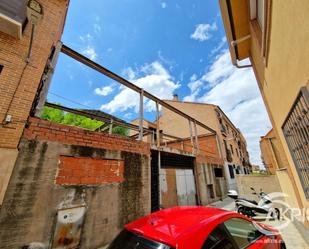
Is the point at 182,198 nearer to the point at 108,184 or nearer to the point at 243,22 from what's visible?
the point at 108,184

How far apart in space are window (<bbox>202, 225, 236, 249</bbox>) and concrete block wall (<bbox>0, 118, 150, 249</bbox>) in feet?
10.3

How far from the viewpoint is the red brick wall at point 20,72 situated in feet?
10.4

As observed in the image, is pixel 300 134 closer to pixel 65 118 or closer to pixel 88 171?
pixel 88 171

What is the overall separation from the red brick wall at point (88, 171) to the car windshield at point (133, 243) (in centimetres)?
231

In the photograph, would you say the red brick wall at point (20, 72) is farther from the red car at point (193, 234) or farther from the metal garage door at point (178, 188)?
the metal garage door at point (178, 188)

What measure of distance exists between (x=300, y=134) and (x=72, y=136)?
15.4 feet

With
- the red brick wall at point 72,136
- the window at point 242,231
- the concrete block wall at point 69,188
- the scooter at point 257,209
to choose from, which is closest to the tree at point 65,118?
the red brick wall at point 72,136

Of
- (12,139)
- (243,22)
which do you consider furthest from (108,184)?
(243,22)

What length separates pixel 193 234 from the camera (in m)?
1.56

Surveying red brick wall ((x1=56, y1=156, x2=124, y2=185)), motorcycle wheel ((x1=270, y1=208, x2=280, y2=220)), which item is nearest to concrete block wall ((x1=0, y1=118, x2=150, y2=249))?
red brick wall ((x1=56, y1=156, x2=124, y2=185))

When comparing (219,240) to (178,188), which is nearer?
(219,240)

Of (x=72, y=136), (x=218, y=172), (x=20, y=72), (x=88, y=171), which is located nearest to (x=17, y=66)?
(x=20, y=72)

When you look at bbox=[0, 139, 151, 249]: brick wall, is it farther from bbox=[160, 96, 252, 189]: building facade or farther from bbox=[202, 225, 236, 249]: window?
bbox=[160, 96, 252, 189]: building facade

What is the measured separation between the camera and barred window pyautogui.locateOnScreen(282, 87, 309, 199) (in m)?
2.17
